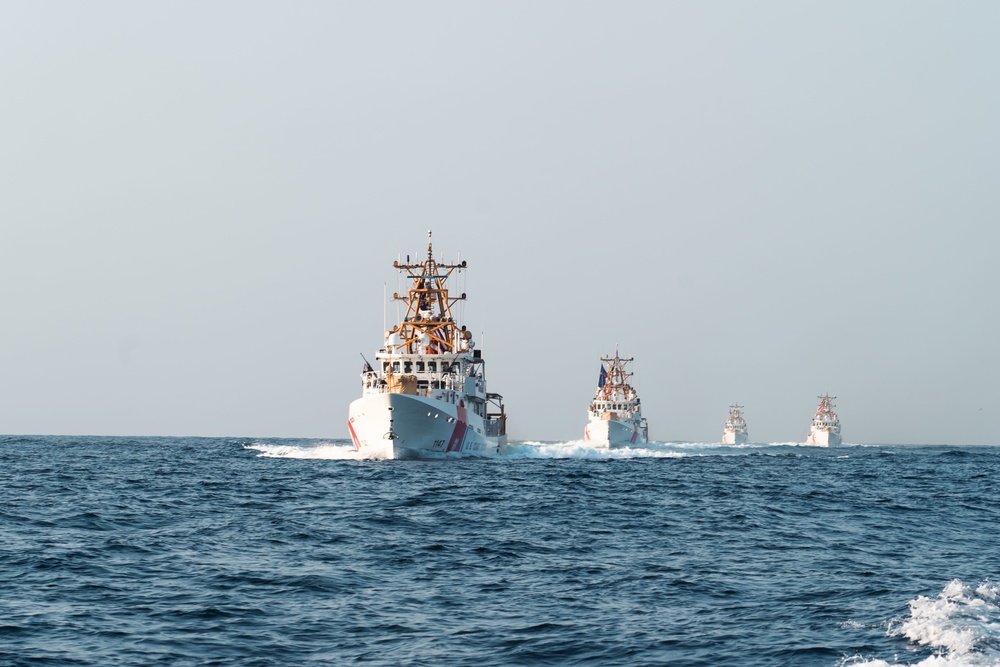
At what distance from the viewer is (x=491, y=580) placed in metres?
19.0

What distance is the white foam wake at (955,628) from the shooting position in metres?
13.4

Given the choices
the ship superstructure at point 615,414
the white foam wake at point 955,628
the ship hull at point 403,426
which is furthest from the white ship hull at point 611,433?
the white foam wake at point 955,628

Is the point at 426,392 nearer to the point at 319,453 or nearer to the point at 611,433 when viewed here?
the point at 319,453

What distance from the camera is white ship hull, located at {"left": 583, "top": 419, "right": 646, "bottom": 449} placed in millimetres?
112812

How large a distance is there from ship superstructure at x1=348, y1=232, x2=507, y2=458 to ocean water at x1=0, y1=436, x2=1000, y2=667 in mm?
23415

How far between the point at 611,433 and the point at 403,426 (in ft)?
185

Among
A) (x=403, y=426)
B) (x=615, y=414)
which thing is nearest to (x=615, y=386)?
(x=615, y=414)

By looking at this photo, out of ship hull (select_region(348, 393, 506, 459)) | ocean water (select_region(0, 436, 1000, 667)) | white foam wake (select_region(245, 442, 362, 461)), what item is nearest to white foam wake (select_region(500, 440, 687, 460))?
white foam wake (select_region(245, 442, 362, 461))

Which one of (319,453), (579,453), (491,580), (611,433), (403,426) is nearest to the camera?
(491,580)

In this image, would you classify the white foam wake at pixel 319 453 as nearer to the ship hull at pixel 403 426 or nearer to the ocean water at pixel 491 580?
the ship hull at pixel 403 426

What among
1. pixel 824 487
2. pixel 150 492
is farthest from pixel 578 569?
pixel 824 487

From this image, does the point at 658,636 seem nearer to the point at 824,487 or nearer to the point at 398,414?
the point at 824,487

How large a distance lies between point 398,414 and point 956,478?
31418 millimetres

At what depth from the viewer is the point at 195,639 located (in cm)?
1416
